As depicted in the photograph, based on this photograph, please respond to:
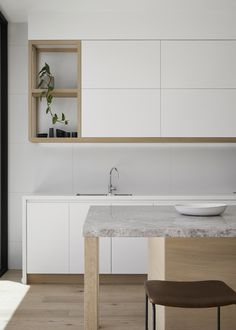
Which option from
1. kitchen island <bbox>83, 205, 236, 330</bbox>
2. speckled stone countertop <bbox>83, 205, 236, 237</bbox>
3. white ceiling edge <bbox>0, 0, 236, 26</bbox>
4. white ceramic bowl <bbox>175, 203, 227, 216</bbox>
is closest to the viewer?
speckled stone countertop <bbox>83, 205, 236, 237</bbox>

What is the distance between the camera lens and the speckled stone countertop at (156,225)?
2.34 m

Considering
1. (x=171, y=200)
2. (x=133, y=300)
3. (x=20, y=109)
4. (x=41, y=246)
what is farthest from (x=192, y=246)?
(x=20, y=109)

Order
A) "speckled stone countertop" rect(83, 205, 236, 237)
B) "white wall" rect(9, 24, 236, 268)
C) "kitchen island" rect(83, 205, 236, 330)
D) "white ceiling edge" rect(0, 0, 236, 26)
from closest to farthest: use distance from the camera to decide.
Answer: "speckled stone countertop" rect(83, 205, 236, 237) → "kitchen island" rect(83, 205, 236, 330) → "white ceiling edge" rect(0, 0, 236, 26) → "white wall" rect(9, 24, 236, 268)

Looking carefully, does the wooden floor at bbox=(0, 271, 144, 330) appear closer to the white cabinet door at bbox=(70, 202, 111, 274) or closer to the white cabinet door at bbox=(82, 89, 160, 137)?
the white cabinet door at bbox=(70, 202, 111, 274)

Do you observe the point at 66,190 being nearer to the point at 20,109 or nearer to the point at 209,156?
the point at 20,109

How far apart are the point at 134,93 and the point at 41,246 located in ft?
5.59

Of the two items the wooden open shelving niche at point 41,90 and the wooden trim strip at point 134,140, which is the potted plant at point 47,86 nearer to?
the wooden open shelving niche at point 41,90

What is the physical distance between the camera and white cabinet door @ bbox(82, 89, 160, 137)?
15.8 ft

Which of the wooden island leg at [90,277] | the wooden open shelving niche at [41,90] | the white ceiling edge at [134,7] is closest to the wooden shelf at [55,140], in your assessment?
the wooden open shelving niche at [41,90]

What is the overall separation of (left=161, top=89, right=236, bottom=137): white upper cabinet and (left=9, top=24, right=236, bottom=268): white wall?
426 millimetres

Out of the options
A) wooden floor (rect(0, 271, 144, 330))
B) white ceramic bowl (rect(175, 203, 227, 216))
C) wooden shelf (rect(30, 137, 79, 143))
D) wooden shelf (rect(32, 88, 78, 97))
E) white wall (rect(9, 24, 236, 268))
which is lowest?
wooden floor (rect(0, 271, 144, 330))

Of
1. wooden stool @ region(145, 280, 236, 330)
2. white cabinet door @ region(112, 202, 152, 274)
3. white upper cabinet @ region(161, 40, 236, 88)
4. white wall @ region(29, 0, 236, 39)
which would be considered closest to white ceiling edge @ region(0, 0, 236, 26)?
white wall @ region(29, 0, 236, 39)

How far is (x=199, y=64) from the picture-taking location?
479cm

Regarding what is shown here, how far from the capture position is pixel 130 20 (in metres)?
4.79
